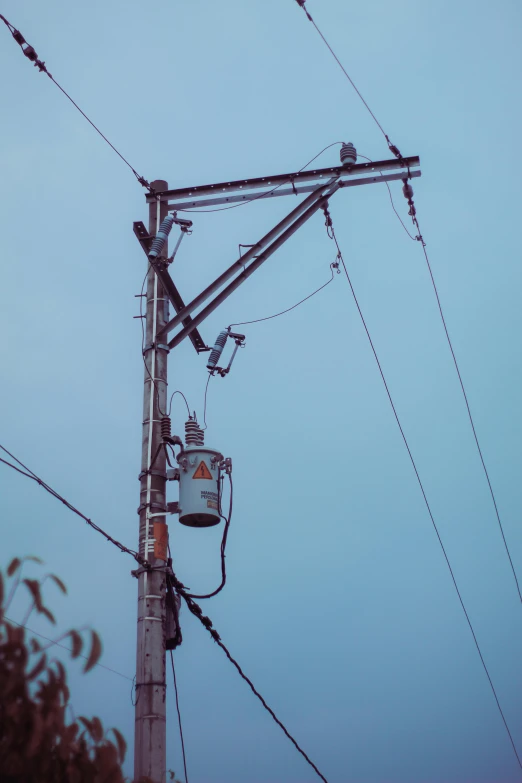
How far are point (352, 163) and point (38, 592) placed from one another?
7.81 meters

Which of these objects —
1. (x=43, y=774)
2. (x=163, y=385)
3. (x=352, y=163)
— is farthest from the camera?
(x=352, y=163)

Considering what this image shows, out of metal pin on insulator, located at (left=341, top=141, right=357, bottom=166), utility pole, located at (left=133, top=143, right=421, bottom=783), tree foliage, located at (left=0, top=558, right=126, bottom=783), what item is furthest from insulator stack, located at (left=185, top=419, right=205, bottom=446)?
tree foliage, located at (left=0, top=558, right=126, bottom=783)

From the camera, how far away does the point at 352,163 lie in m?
9.63

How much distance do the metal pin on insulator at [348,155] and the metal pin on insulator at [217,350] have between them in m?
2.35

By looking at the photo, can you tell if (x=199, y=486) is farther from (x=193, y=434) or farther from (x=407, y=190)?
(x=407, y=190)

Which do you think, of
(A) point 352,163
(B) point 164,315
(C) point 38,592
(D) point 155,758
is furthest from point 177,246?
(C) point 38,592

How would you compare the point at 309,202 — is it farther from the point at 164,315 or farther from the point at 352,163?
the point at 164,315

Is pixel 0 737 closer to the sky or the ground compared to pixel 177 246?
closer to the ground

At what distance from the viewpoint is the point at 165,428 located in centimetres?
847

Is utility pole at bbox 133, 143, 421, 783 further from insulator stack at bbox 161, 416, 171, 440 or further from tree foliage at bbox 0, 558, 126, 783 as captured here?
tree foliage at bbox 0, 558, 126, 783

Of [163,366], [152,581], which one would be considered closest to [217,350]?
[163,366]

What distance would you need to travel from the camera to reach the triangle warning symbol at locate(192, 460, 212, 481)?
27.0 feet

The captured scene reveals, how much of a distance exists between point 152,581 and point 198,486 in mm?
976

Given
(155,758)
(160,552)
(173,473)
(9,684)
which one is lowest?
(9,684)
